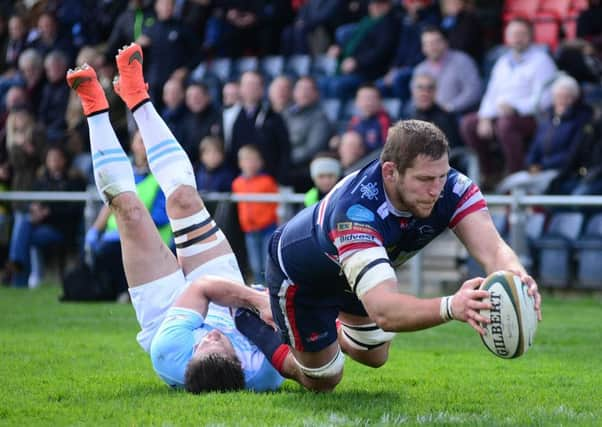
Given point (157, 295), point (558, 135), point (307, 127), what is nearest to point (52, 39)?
point (307, 127)

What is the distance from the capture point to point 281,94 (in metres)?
14.8

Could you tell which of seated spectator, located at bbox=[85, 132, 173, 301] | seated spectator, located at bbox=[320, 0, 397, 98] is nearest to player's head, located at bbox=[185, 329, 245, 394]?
seated spectator, located at bbox=[85, 132, 173, 301]

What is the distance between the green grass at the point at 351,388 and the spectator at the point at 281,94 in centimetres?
519

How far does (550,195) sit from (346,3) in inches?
212

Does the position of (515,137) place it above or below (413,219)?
below

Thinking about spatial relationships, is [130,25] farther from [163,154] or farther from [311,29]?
[163,154]

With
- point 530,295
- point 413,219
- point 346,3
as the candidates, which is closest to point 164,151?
point 413,219

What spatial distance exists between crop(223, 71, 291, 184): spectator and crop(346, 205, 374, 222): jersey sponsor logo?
7995mm

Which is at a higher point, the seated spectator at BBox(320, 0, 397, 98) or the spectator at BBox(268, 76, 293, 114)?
the seated spectator at BBox(320, 0, 397, 98)

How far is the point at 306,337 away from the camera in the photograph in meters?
6.81

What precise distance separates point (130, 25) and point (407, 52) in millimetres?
4581

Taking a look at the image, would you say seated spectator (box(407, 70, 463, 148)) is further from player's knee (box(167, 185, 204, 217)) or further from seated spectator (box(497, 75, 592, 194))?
player's knee (box(167, 185, 204, 217))

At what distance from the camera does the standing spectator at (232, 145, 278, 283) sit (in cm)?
1330

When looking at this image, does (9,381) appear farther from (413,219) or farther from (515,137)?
(515,137)
